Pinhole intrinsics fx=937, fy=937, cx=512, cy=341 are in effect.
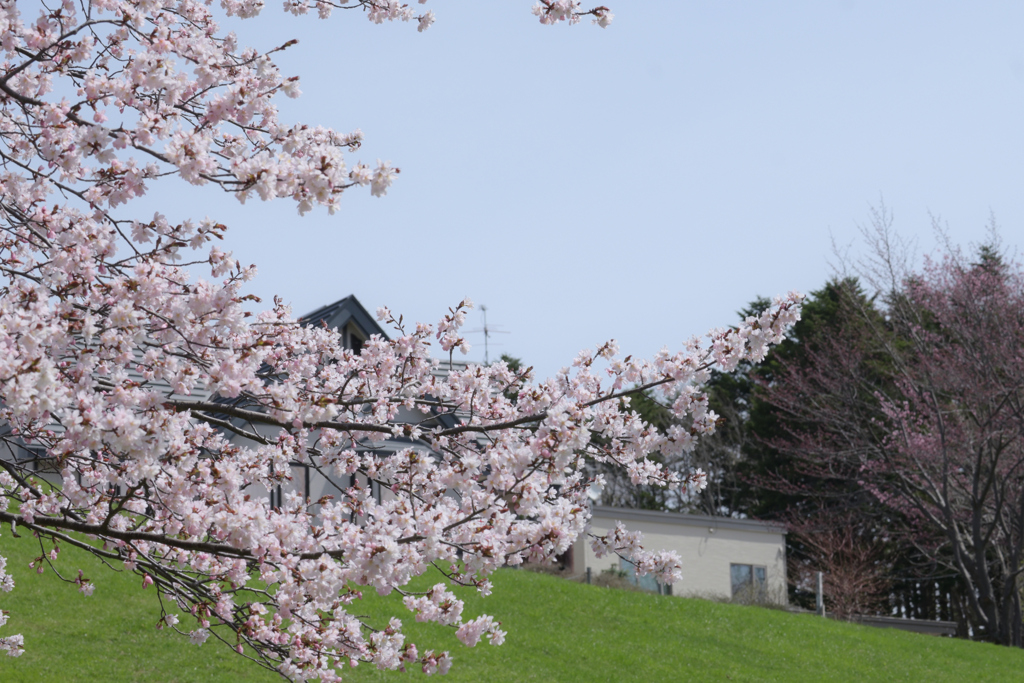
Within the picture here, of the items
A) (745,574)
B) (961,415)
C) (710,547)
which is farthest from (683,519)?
(961,415)

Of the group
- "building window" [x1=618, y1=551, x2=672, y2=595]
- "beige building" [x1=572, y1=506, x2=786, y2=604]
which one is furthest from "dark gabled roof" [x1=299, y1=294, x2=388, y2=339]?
"building window" [x1=618, y1=551, x2=672, y2=595]

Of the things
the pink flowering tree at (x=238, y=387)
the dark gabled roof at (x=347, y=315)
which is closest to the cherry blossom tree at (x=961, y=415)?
the dark gabled roof at (x=347, y=315)

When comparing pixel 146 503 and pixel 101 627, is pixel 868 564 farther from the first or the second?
pixel 146 503

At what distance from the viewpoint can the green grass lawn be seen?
11484 mm

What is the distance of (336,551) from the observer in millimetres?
4008

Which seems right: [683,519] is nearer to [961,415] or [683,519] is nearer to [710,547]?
[710,547]

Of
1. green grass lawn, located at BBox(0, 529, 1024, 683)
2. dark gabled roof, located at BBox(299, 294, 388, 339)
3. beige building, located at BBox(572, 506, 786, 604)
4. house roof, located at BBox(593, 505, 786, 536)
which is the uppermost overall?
dark gabled roof, located at BBox(299, 294, 388, 339)

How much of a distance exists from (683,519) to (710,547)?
3.69 feet

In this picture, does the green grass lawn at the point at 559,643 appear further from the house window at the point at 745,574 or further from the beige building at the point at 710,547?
the house window at the point at 745,574

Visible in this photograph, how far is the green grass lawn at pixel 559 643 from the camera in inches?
452

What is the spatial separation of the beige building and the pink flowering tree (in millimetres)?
17589

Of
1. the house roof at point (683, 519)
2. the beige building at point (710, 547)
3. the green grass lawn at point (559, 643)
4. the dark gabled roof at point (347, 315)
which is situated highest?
the dark gabled roof at point (347, 315)

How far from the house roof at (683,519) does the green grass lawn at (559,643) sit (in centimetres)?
592

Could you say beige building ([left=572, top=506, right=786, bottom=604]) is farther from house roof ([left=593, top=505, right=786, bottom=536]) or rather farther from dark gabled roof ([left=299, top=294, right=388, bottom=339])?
dark gabled roof ([left=299, top=294, right=388, bottom=339])
